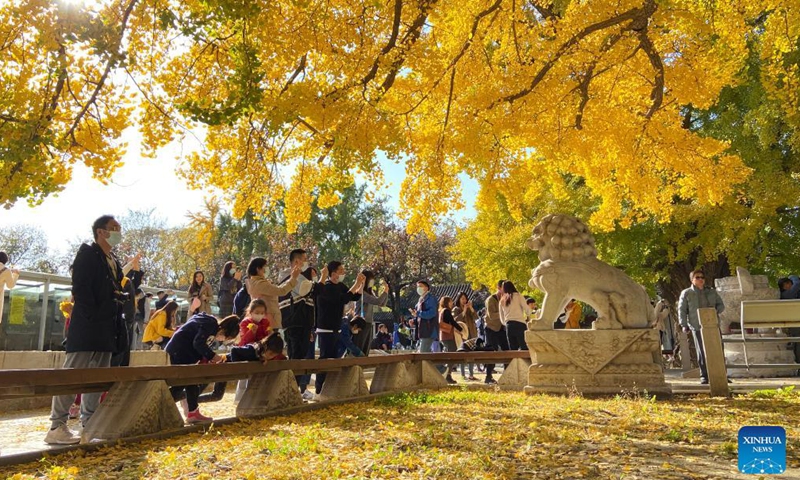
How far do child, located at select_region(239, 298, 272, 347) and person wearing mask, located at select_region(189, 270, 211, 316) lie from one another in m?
3.17

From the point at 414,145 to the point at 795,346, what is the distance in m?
8.72

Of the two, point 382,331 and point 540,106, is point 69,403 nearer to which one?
point 540,106

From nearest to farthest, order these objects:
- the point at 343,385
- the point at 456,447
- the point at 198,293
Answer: the point at 456,447, the point at 343,385, the point at 198,293

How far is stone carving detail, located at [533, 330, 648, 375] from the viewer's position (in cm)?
852

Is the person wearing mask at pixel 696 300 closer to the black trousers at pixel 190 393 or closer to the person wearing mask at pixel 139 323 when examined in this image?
the black trousers at pixel 190 393

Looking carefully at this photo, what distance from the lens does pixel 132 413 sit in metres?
5.15

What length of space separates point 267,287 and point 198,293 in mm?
3927

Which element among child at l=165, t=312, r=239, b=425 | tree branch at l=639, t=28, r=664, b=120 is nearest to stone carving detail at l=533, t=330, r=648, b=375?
tree branch at l=639, t=28, r=664, b=120

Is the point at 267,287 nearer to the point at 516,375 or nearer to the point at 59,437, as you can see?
the point at 59,437

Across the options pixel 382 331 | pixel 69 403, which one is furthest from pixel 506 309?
pixel 382 331

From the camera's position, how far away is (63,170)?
6.98 metres

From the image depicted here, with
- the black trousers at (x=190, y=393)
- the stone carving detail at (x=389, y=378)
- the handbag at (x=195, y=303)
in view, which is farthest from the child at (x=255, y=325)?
the handbag at (x=195, y=303)

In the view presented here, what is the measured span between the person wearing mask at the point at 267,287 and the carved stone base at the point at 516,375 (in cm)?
420

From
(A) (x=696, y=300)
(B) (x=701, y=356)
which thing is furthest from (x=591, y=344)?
(A) (x=696, y=300)
